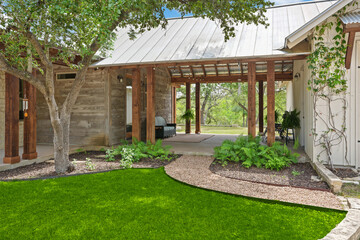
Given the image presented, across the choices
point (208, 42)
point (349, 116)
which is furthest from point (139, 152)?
point (349, 116)

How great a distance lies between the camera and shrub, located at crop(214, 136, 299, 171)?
5.68 meters

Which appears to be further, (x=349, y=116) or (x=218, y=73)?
(x=218, y=73)

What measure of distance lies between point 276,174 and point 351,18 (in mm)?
3188

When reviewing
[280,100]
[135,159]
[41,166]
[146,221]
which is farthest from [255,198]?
[280,100]

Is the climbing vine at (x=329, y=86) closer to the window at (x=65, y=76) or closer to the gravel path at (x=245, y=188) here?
the gravel path at (x=245, y=188)

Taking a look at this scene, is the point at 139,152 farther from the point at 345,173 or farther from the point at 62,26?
the point at 345,173

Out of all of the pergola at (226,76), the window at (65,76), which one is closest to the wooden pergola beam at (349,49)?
the pergola at (226,76)

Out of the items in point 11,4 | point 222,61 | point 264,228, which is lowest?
point 264,228

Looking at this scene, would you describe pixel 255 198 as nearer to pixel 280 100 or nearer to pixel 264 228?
pixel 264 228

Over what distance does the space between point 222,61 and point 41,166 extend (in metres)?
4.93

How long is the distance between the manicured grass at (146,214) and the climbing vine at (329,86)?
2.71 m

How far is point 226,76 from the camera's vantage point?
12227 millimetres

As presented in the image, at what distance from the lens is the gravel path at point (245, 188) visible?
145 inches

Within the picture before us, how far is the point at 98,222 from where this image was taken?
9.76 ft
